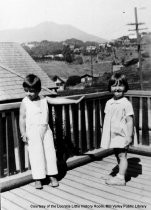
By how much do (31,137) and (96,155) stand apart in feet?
5.05

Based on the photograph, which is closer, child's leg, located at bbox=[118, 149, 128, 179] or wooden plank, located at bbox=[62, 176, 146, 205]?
wooden plank, located at bbox=[62, 176, 146, 205]

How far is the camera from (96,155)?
541 cm

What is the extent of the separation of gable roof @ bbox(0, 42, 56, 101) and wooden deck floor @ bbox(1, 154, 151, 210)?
1443 cm

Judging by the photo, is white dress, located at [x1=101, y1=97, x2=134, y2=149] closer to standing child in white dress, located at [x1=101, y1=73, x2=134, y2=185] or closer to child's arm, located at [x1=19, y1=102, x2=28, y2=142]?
standing child in white dress, located at [x1=101, y1=73, x2=134, y2=185]

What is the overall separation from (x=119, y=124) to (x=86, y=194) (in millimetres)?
944

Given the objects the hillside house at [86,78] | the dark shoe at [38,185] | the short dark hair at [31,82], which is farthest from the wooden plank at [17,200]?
the hillside house at [86,78]

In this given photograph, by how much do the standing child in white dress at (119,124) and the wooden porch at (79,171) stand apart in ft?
0.97

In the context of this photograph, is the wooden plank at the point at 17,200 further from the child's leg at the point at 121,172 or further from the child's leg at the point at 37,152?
the child's leg at the point at 121,172

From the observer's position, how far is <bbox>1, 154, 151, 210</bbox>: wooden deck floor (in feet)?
12.1

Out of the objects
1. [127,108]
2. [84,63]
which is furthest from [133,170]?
[84,63]

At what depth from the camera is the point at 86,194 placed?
4020mm

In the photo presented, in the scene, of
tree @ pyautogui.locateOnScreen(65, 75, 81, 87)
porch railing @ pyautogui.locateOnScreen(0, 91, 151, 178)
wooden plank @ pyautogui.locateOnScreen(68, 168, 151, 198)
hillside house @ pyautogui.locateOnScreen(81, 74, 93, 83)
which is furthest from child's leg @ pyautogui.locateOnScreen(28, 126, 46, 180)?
hillside house @ pyautogui.locateOnScreen(81, 74, 93, 83)

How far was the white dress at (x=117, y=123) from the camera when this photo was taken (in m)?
4.27

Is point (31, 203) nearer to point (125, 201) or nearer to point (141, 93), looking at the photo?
point (125, 201)
